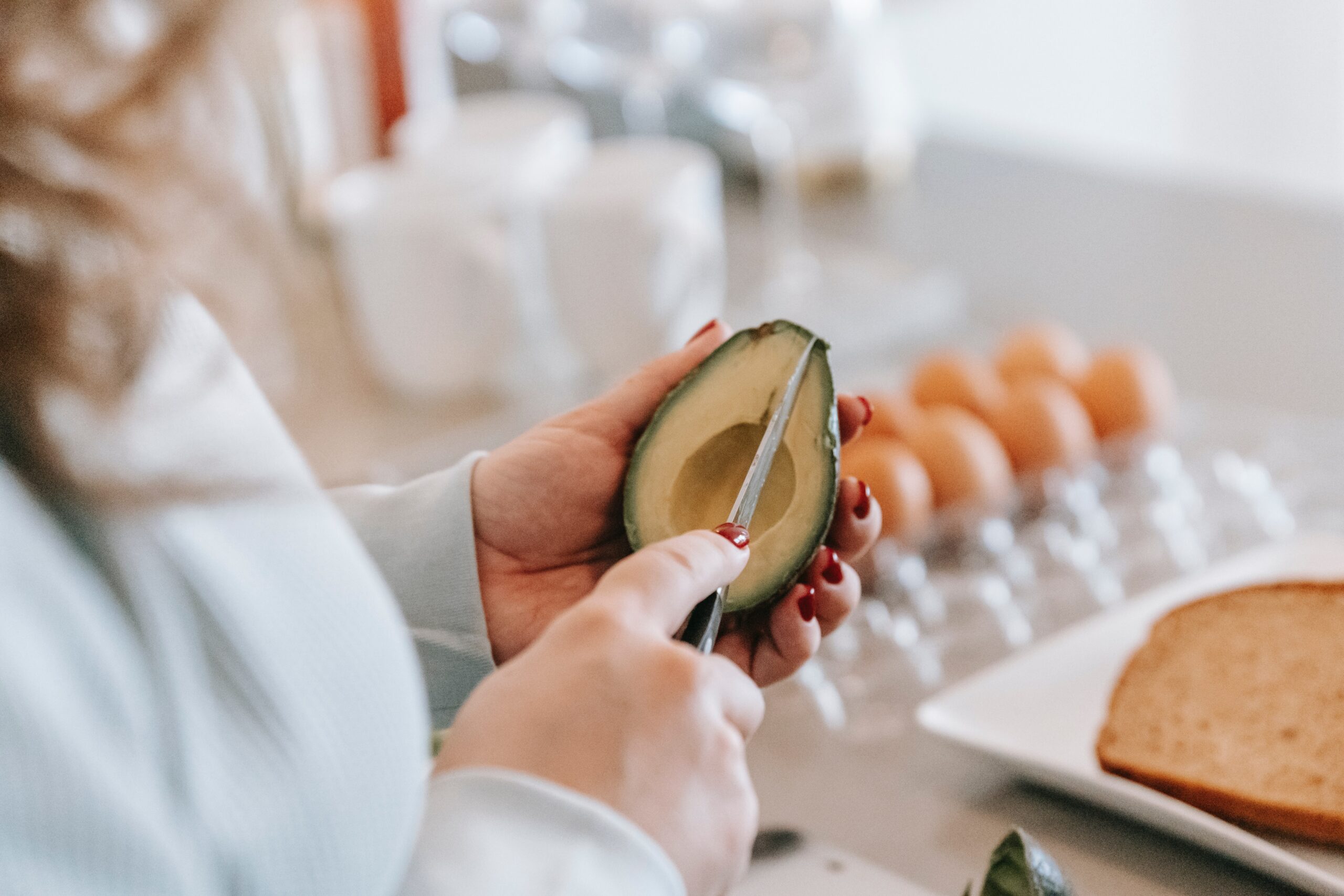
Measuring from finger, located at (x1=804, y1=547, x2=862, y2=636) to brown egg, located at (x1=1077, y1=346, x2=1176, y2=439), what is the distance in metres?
0.46

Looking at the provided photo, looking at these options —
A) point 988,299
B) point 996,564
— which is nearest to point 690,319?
point 988,299

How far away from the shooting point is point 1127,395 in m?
0.99

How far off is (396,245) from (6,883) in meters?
0.93

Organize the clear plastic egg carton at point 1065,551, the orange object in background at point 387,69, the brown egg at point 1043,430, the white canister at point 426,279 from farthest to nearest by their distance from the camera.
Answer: the orange object in background at point 387,69 < the white canister at point 426,279 < the brown egg at point 1043,430 < the clear plastic egg carton at point 1065,551

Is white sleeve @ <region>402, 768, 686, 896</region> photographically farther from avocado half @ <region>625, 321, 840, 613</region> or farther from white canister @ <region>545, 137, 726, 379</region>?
white canister @ <region>545, 137, 726, 379</region>

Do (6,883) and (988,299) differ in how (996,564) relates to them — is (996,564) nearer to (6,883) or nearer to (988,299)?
(988,299)

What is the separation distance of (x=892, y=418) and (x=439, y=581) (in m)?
0.46

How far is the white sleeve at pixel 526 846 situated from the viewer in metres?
0.38

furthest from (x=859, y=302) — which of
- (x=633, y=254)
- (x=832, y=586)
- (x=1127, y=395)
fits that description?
(x=832, y=586)

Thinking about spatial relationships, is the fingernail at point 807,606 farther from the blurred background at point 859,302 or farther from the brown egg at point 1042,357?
the brown egg at point 1042,357

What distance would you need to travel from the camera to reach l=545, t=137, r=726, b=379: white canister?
3.84 feet

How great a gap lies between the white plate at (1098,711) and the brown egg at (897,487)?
0.13 meters

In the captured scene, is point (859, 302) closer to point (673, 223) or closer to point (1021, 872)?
point (673, 223)

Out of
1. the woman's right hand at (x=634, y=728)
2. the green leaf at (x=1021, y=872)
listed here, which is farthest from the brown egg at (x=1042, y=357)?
the woman's right hand at (x=634, y=728)
